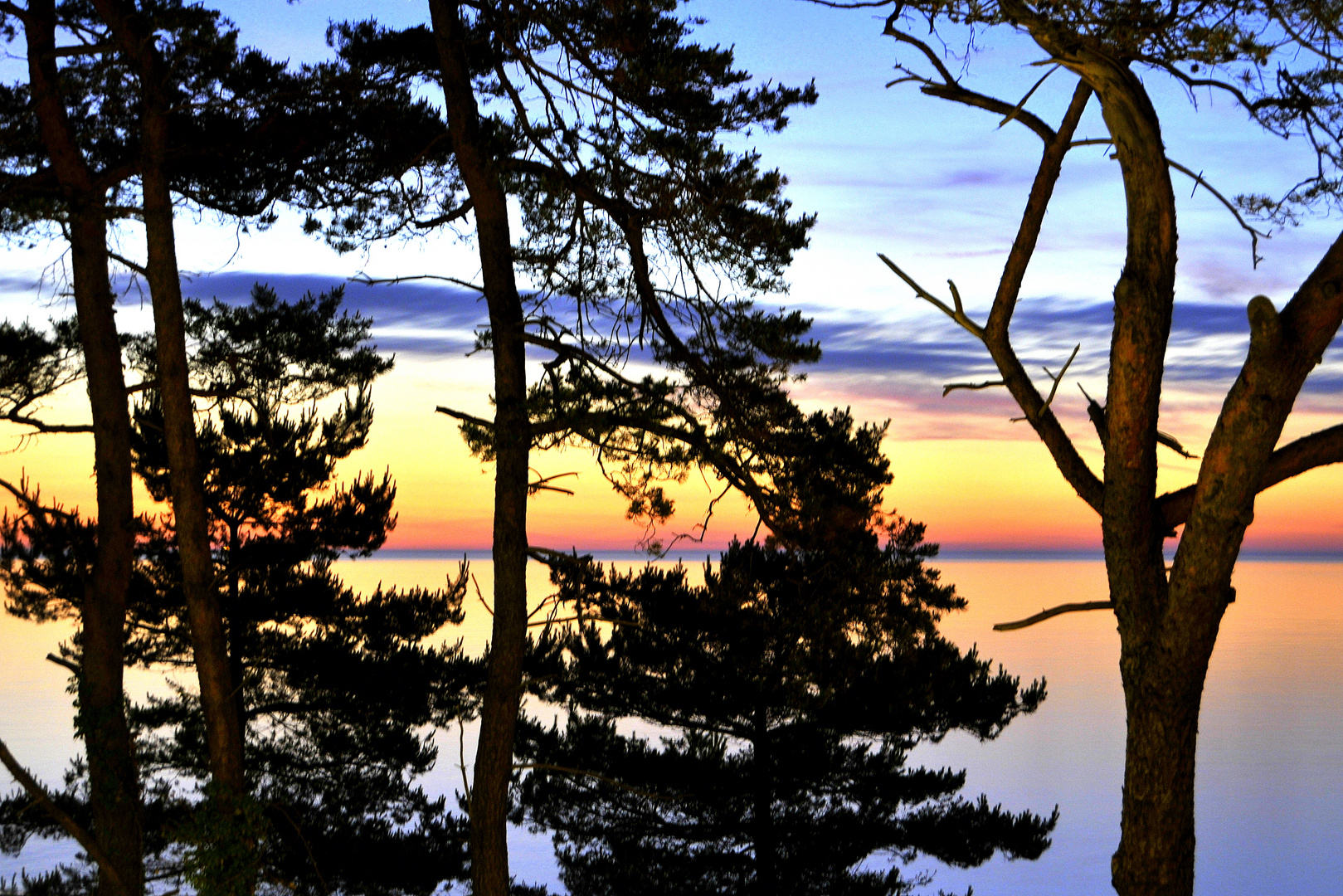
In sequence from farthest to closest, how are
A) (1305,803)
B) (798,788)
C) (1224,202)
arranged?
(1305,803), (798,788), (1224,202)

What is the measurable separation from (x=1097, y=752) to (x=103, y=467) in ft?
79.1

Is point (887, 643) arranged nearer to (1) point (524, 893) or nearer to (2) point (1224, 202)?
(2) point (1224, 202)

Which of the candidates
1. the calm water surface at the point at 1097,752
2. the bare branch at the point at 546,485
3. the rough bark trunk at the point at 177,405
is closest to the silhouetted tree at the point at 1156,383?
the bare branch at the point at 546,485

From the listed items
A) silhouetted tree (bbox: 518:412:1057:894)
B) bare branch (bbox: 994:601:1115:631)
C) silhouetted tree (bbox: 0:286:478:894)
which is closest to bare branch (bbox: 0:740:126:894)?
silhouetted tree (bbox: 0:286:478:894)

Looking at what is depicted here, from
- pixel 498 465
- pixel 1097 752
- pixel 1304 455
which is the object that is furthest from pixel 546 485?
pixel 1097 752

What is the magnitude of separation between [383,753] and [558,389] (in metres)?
4.33

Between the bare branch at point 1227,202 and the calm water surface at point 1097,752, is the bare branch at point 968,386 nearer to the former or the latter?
the bare branch at point 1227,202

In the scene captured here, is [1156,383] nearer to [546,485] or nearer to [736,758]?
[546,485]

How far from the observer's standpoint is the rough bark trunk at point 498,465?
21.2 ft

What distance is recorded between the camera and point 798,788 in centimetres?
978

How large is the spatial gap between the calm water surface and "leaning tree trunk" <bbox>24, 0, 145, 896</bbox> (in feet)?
20.8

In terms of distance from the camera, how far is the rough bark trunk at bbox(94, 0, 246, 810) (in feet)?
21.9

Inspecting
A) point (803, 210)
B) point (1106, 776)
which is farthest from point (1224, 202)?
point (1106, 776)

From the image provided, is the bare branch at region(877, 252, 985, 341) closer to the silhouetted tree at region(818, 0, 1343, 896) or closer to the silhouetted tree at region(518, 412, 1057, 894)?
the silhouetted tree at region(818, 0, 1343, 896)
